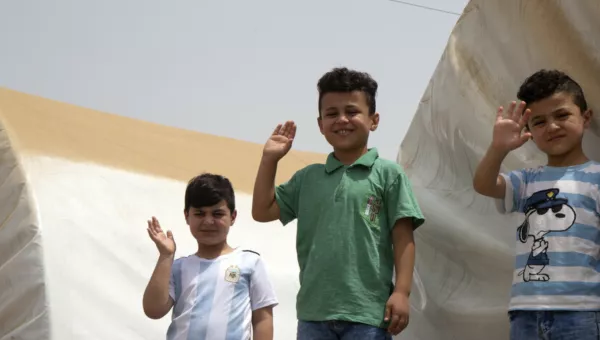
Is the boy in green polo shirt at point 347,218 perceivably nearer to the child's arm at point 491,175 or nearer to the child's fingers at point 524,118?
the child's arm at point 491,175

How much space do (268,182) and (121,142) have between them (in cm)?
187

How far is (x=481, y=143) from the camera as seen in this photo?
5.96 ft

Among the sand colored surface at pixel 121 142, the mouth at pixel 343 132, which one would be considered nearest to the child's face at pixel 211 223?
the mouth at pixel 343 132

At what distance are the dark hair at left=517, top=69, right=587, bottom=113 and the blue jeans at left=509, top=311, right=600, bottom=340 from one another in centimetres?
35

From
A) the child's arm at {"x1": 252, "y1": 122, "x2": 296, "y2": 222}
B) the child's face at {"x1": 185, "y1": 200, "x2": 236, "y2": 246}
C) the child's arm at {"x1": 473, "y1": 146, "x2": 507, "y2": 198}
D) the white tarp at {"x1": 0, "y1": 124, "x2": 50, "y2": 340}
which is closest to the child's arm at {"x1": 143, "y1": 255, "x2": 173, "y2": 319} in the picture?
the child's face at {"x1": 185, "y1": 200, "x2": 236, "y2": 246}

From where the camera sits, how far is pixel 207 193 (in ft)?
5.67

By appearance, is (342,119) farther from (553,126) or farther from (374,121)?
(553,126)

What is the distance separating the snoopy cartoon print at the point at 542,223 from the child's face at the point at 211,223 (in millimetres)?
615

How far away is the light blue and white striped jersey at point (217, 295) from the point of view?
1646 millimetres

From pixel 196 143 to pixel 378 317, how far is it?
2.41m

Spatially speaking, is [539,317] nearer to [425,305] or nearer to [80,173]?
[425,305]

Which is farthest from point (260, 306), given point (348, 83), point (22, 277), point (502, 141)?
point (22, 277)

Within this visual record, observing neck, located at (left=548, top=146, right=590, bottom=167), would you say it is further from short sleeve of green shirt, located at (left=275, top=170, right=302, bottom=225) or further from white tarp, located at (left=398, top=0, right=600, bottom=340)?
short sleeve of green shirt, located at (left=275, top=170, right=302, bottom=225)

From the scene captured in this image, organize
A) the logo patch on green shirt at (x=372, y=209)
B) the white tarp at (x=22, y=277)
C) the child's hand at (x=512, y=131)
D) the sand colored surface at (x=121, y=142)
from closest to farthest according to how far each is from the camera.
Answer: the child's hand at (x=512, y=131) < the logo patch on green shirt at (x=372, y=209) < the white tarp at (x=22, y=277) < the sand colored surface at (x=121, y=142)
